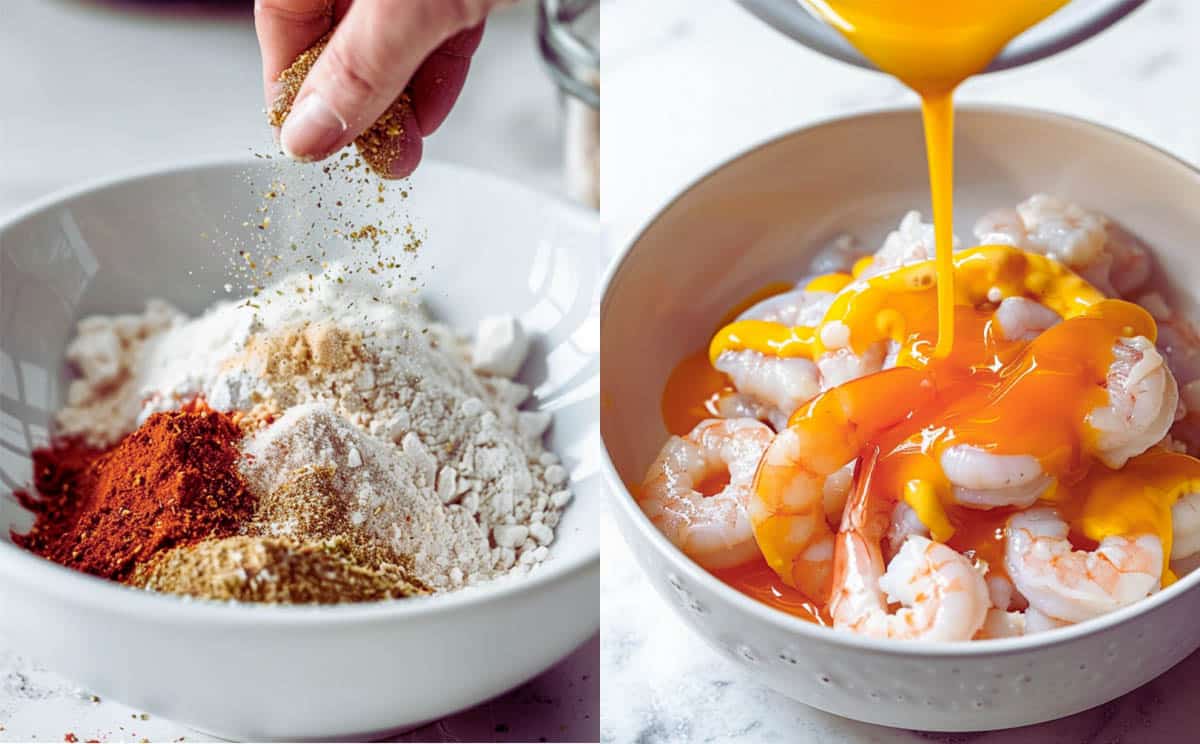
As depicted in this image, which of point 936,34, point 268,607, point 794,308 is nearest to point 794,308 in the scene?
point 794,308

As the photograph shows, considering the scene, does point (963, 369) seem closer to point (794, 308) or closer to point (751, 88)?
point (794, 308)

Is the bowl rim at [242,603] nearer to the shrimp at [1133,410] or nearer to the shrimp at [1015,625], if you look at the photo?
the shrimp at [1015,625]

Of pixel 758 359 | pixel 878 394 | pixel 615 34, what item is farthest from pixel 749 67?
pixel 878 394

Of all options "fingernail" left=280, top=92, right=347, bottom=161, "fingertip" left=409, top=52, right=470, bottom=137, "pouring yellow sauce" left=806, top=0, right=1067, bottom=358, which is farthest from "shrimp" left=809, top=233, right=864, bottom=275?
"fingernail" left=280, top=92, right=347, bottom=161

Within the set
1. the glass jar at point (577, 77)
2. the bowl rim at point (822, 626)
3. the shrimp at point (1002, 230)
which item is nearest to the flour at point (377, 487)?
the bowl rim at point (822, 626)

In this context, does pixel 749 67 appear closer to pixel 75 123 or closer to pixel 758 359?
pixel 758 359

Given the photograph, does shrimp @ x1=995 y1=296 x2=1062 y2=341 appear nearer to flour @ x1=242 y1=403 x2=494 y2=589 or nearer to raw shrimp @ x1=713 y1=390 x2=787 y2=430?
raw shrimp @ x1=713 y1=390 x2=787 y2=430
